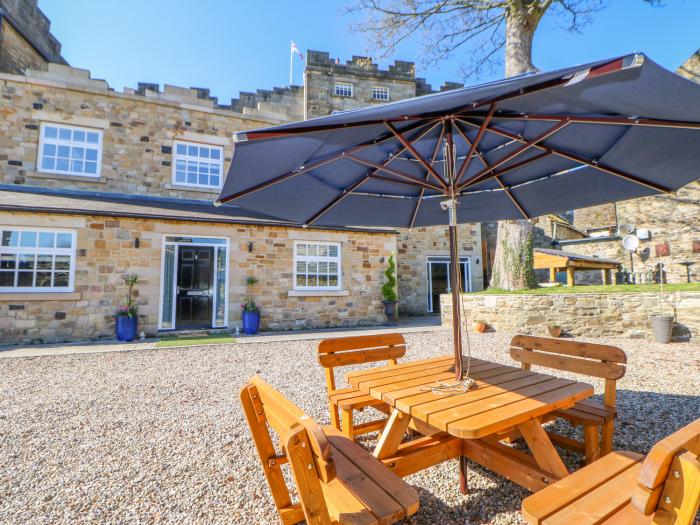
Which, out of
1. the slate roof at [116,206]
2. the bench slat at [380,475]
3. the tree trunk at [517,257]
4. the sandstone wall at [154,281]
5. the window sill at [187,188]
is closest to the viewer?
the bench slat at [380,475]

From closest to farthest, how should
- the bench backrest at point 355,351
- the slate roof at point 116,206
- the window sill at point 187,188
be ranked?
the bench backrest at point 355,351 → the slate roof at point 116,206 → the window sill at point 187,188

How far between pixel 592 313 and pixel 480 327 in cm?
234

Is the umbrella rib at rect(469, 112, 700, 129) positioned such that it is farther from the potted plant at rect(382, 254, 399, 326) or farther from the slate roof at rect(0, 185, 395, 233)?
the potted plant at rect(382, 254, 399, 326)

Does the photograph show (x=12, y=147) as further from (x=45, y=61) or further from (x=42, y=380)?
(x=42, y=380)

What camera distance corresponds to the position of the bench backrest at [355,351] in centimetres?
295

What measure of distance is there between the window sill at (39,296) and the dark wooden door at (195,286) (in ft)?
7.17

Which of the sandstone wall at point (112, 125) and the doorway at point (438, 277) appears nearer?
the sandstone wall at point (112, 125)

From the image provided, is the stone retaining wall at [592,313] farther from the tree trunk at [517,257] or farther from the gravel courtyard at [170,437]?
the gravel courtyard at [170,437]

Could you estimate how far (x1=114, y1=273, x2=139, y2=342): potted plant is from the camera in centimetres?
777

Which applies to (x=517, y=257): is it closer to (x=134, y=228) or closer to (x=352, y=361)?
(x=352, y=361)

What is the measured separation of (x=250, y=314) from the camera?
8.91m

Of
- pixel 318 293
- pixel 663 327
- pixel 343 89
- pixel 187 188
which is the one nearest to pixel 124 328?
pixel 318 293

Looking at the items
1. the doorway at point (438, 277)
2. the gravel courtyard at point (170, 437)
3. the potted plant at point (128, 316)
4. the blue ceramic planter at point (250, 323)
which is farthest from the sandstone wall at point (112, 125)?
the doorway at point (438, 277)

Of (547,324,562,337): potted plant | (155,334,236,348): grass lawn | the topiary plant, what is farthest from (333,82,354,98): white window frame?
(547,324,562,337): potted plant
